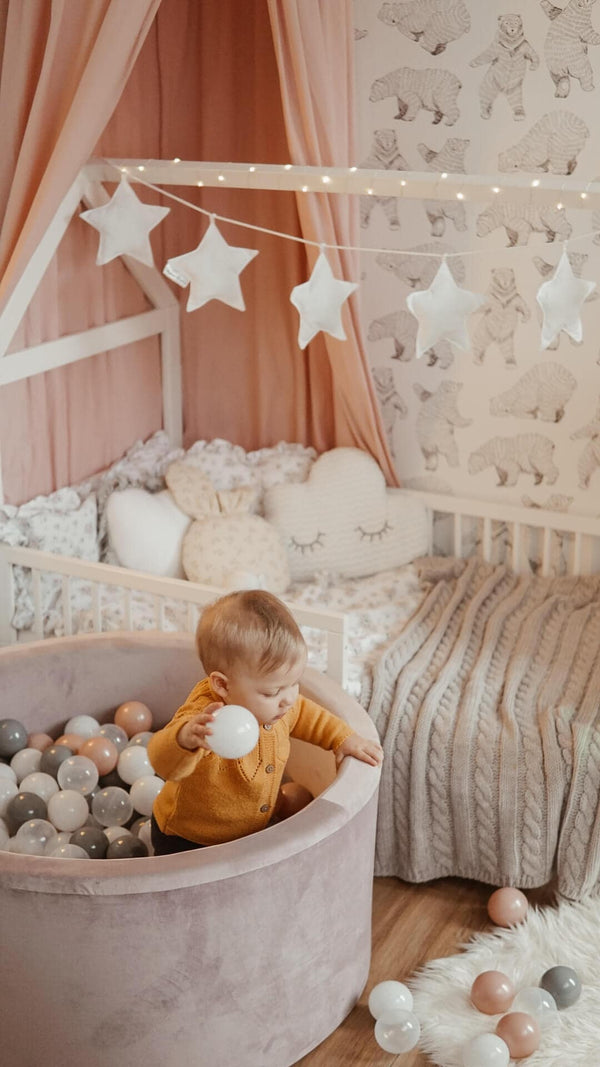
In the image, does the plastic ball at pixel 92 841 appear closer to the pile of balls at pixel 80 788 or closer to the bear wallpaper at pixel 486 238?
the pile of balls at pixel 80 788

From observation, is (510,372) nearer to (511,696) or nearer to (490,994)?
(511,696)

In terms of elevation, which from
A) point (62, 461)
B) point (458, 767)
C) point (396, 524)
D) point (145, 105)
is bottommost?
point (458, 767)

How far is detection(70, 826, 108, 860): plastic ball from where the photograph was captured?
221 cm

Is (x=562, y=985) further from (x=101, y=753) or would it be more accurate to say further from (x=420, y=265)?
(x=420, y=265)

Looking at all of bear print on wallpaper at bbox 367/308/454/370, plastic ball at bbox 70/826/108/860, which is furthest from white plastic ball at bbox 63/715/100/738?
bear print on wallpaper at bbox 367/308/454/370

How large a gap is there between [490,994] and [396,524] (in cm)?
138

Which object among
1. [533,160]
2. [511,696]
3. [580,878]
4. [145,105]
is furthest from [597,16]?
[580,878]

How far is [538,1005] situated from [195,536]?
1.39m

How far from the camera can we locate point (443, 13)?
296cm

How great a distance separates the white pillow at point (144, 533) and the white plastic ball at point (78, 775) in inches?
25.9

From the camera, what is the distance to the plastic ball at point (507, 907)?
2363mm

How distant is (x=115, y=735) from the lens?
8.27ft

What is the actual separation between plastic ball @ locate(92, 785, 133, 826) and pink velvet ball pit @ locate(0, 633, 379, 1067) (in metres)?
0.50

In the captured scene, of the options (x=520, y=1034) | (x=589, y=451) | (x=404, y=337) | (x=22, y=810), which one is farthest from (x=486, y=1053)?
(x=404, y=337)
